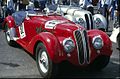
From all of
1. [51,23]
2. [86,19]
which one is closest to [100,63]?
[51,23]

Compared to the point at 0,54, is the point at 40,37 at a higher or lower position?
higher

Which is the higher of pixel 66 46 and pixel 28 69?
pixel 66 46

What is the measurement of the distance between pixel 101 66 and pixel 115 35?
2595mm

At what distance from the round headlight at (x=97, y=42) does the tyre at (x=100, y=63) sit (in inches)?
16.3

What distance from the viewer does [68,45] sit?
5.80 meters

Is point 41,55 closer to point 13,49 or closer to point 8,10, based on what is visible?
point 13,49

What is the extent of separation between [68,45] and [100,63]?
3.57 feet

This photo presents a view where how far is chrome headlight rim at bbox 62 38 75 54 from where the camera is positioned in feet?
18.9

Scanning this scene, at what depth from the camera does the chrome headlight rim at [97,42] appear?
239 inches

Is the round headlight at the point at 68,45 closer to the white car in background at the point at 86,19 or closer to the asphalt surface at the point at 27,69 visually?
the asphalt surface at the point at 27,69

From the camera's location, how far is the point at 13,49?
8.61 meters

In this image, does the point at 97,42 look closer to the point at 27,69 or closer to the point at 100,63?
the point at 100,63

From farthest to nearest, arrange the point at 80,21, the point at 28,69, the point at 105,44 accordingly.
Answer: the point at 80,21 < the point at 28,69 < the point at 105,44

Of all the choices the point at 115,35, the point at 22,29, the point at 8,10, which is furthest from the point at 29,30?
the point at 8,10
